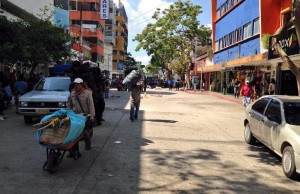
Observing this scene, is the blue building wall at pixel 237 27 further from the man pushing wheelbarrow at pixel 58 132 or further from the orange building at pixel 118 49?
the orange building at pixel 118 49

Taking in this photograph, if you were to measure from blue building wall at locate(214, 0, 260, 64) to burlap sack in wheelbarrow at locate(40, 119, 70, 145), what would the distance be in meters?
22.7

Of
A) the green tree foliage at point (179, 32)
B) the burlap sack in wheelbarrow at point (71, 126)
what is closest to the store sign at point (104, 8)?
the green tree foliage at point (179, 32)

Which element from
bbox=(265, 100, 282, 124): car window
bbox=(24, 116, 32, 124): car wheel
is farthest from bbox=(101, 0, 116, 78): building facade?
bbox=(265, 100, 282, 124): car window

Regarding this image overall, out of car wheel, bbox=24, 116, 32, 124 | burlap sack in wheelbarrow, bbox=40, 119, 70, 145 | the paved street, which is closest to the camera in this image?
the paved street

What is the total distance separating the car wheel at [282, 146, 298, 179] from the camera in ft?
22.2

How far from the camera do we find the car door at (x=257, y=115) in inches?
365

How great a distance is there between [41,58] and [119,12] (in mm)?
87146

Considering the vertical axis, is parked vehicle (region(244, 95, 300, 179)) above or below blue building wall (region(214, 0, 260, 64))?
below

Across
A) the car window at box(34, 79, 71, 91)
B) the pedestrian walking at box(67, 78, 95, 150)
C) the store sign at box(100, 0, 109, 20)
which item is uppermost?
the store sign at box(100, 0, 109, 20)

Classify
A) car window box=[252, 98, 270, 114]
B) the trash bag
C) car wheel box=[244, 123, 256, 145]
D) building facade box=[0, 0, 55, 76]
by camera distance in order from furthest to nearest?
1. building facade box=[0, 0, 55, 76]
2. the trash bag
3. car wheel box=[244, 123, 256, 145]
4. car window box=[252, 98, 270, 114]

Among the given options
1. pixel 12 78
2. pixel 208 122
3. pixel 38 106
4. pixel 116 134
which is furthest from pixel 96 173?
pixel 12 78

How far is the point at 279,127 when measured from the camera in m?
7.75

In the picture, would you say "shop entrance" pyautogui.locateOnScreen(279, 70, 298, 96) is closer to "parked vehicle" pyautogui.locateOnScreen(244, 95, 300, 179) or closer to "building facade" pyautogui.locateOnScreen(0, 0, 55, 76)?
"parked vehicle" pyautogui.locateOnScreen(244, 95, 300, 179)

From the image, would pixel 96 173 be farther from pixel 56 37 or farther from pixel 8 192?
pixel 56 37
